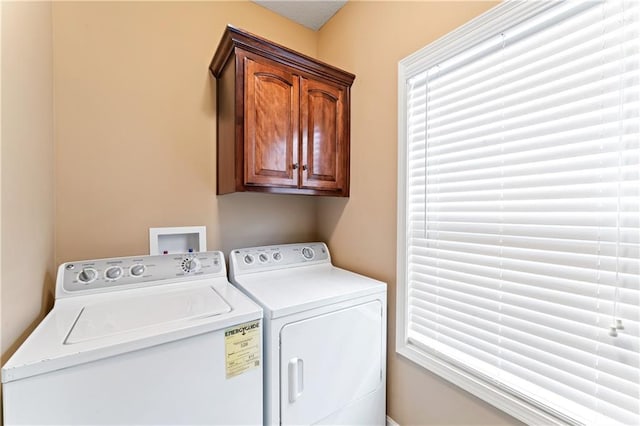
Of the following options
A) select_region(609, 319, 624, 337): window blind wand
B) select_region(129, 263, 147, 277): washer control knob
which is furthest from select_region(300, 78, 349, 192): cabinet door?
select_region(609, 319, 624, 337): window blind wand

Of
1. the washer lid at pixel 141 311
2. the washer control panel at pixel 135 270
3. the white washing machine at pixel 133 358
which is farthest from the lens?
the washer control panel at pixel 135 270

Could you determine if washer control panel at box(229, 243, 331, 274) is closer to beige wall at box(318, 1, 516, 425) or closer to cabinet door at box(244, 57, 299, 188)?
beige wall at box(318, 1, 516, 425)

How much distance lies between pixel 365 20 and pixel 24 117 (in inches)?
71.0

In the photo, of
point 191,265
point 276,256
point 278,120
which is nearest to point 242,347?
point 191,265

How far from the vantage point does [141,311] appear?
1093 mm

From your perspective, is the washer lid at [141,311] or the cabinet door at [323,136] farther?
the cabinet door at [323,136]

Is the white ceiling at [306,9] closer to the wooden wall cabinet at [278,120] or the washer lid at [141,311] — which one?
the wooden wall cabinet at [278,120]

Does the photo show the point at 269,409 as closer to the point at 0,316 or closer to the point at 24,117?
the point at 0,316

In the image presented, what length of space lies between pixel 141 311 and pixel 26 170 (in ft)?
2.19

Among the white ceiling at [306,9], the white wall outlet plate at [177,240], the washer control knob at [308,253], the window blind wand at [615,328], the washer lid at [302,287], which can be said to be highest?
the white ceiling at [306,9]

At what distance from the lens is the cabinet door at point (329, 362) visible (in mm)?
1157

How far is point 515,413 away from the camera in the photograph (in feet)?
3.37

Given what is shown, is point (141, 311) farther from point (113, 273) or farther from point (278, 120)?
point (278, 120)

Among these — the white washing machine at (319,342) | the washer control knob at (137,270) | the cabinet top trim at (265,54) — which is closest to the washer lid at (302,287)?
the white washing machine at (319,342)
